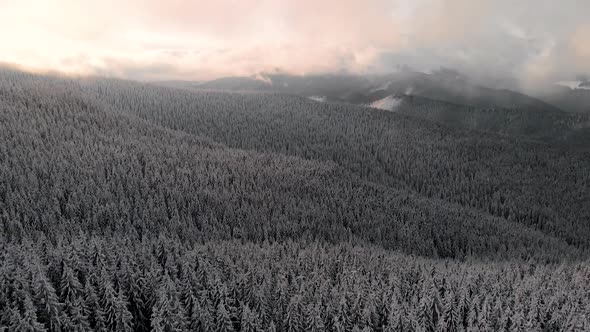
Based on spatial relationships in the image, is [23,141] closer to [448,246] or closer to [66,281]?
[66,281]

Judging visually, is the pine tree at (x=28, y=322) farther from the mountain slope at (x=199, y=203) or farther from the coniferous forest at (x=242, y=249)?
the mountain slope at (x=199, y=203)

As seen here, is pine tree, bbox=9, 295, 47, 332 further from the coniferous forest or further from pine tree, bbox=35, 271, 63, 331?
pine tree, bbox=35, 271, 63, 331

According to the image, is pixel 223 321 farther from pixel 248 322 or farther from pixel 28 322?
pixel 28 322

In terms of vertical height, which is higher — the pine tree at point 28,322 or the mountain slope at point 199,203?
the pine tree at point 28,322

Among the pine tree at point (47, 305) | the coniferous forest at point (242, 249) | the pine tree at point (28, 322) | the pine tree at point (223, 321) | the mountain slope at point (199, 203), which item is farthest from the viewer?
the mountain slope at point (199, 203)

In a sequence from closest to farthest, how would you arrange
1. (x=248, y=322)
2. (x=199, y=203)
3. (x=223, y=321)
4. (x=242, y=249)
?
(x=223, y=321) → (x=248, y=322) → (x=242, y=249) → (x=199, y=203)

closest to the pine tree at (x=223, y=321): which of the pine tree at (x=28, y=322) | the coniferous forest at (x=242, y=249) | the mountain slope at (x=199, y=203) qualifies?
the coniferous forest at (x=242, y=249)

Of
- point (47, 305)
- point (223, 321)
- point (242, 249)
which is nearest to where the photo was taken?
point (47, 305)

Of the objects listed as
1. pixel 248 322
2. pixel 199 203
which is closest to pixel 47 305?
pixel 248 322

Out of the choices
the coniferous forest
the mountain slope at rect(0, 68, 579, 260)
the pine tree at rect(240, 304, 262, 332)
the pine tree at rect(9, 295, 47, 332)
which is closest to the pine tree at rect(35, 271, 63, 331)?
the coniferous forest
